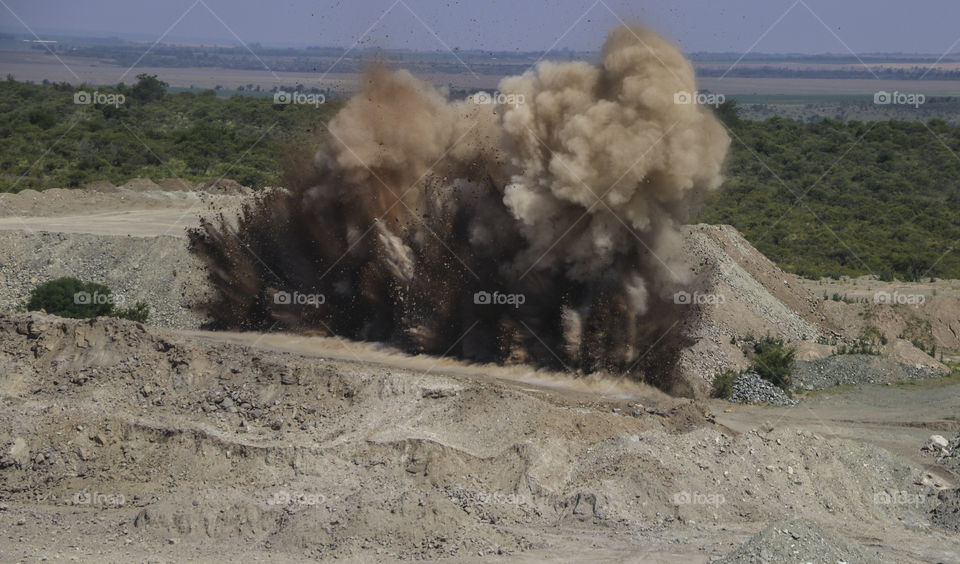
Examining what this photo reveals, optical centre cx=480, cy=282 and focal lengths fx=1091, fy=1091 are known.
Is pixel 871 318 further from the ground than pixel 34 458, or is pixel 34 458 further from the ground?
pixel 871 318

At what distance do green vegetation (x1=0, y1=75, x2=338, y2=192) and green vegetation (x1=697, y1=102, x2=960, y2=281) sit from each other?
2374 centimetres

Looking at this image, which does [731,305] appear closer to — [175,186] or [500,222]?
[500,222]

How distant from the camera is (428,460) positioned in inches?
822

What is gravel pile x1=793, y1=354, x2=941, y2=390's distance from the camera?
29250 mm

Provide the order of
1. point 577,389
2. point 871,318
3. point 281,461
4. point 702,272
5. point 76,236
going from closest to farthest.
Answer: point 281,461
point 577,389
point 702,272
point 871,318
point 76,236

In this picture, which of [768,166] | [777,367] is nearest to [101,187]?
[777,367]

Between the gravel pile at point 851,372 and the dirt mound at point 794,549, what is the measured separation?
12520mm

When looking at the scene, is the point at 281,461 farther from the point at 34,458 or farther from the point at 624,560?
the point at 624,560

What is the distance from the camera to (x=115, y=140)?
7025 cm

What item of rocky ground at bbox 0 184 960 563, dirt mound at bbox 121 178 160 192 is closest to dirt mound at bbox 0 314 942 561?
rocky ground at bbox 0 184 960 563

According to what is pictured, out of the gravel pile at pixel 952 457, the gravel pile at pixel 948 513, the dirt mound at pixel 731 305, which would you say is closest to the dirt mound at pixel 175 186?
the dirt mound at pixel 731 305

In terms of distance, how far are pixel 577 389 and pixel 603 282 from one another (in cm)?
261

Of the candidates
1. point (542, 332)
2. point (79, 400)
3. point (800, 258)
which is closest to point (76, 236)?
point (79, 400)

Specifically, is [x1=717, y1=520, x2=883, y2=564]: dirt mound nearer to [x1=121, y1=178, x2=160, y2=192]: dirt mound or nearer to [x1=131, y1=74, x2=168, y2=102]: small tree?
[x1=121, y1=178, x2=160, y2=192]: dirt mound
